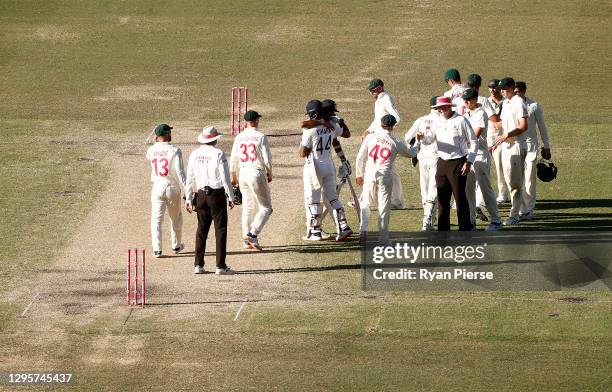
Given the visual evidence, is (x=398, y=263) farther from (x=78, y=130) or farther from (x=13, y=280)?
(x=78, y=130)

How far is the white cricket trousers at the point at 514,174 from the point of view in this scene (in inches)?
946

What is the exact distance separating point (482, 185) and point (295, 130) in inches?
323

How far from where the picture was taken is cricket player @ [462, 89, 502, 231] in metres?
23.1

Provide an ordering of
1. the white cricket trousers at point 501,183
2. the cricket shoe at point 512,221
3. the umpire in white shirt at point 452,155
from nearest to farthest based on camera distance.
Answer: the umpire in white shirt at point 452,155 < the cricket shoe at point 512,221 < the white cricket trousers at point 501,183

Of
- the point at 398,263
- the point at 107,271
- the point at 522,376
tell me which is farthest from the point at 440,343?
the point at 107,271

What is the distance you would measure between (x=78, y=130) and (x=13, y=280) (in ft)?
32.6

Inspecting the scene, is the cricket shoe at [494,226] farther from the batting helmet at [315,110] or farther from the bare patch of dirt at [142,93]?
the bare patch of dirt at [142,93]

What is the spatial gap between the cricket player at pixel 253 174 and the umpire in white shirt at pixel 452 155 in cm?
267

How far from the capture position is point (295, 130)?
30672 millimetres

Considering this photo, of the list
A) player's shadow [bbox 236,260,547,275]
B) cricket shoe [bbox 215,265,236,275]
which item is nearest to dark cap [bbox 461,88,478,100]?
player's shadow [bbox 236,260,547,275]

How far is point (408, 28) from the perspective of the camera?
39281mm

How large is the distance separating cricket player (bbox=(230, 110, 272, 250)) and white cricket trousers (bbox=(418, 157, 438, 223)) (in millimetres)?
2533

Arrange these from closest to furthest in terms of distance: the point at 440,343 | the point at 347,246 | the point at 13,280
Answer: the point at 440,343 < the point at 13,280 < the point at 347,246

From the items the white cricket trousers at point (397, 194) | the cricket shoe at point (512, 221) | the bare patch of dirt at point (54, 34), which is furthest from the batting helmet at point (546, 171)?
the bare patch of dirt at point (54, 34)
